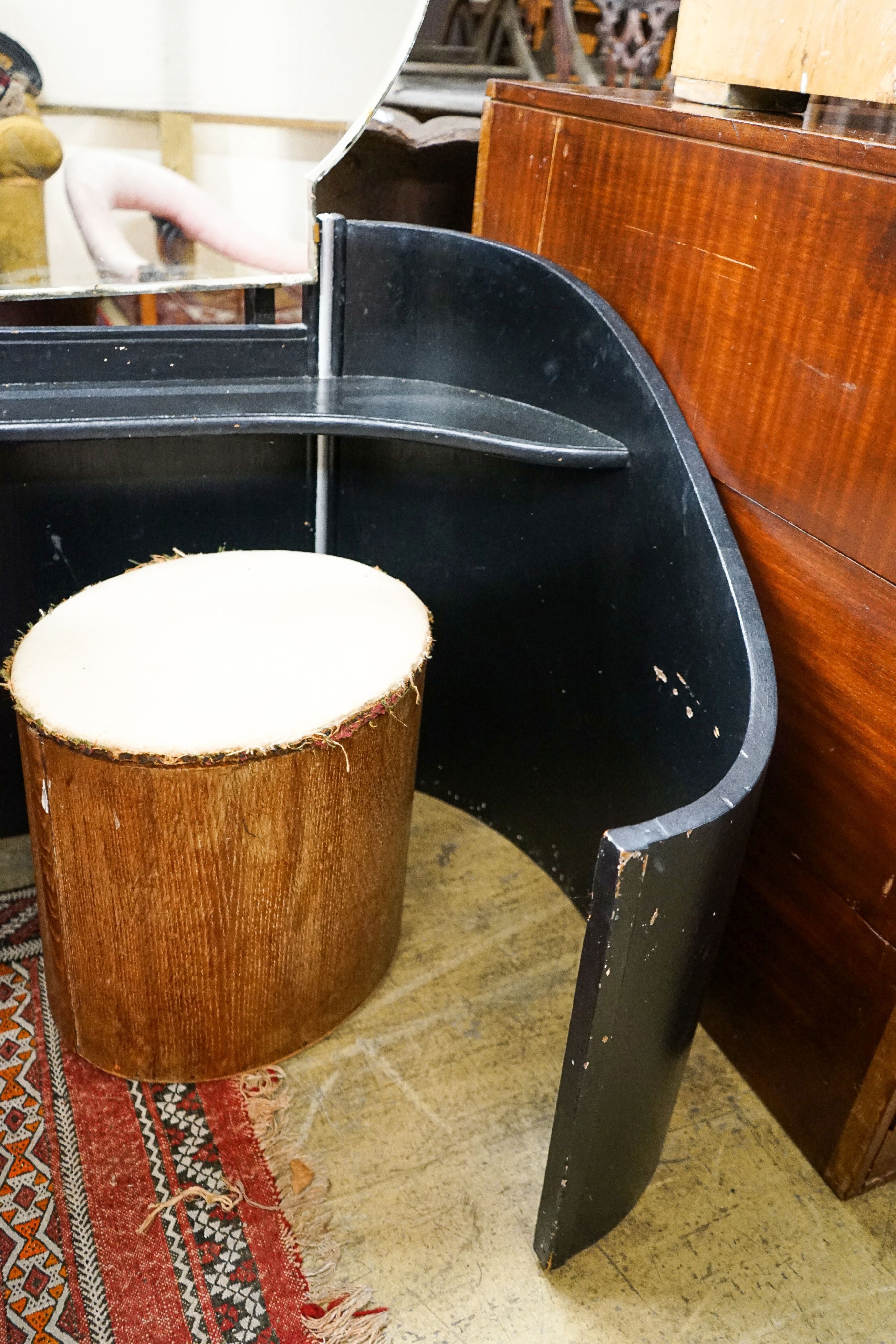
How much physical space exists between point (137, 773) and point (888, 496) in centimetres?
90

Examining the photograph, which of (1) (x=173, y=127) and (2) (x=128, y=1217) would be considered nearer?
(2) (x=128, y=1217)

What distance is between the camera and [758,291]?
4.19 feet

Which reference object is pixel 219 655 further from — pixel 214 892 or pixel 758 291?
pixel 758 291

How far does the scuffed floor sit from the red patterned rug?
0.20ft

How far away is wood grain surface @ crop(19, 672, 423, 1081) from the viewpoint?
1255mm

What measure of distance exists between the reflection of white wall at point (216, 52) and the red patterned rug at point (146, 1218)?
4.37 feet

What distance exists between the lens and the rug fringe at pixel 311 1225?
121 centimetres

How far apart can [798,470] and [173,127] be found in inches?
38.3

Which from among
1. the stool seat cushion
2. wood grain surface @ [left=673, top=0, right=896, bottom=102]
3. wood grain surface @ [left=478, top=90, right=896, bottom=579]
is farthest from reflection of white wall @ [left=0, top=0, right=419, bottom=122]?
the stool seat cushion

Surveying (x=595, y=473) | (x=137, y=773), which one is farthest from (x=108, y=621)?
(x=595, y=473)

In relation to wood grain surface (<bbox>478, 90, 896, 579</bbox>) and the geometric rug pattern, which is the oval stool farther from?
wood grain surface (<bbox>478, 90, 896, 579</bbox>)

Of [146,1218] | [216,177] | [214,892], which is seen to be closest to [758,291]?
[216,177]

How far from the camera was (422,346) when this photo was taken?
5.70 feet

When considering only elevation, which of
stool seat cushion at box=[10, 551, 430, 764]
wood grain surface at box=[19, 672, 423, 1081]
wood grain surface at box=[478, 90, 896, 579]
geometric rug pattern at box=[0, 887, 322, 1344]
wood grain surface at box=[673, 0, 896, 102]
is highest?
wood grain surface at box=[673, 0, 896, 102]
